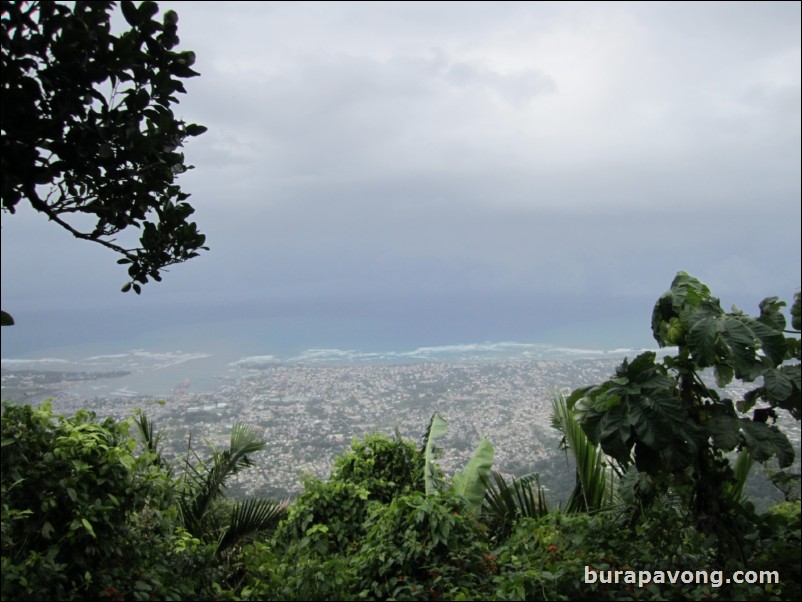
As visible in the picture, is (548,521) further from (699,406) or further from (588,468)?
(699,406)

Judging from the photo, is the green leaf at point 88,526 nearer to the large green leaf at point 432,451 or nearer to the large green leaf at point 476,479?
the large green leaf at point 432,451

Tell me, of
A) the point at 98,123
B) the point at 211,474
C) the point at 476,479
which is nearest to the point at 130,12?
the point at 98,123

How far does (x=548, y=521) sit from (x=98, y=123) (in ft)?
9.06

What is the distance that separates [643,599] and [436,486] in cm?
153

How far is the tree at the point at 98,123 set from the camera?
5.42 feet

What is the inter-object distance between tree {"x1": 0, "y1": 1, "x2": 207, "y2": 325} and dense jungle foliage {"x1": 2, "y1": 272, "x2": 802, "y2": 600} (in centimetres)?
86

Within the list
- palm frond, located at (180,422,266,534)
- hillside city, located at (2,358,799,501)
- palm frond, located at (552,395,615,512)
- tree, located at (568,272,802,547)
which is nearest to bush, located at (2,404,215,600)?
palm frond, located at (180,422,266,534)

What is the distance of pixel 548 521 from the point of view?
3066mm

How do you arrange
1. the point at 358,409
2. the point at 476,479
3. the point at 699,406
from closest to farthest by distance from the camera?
the point at 699,406 → the point at 476,479 → the point at 358,409

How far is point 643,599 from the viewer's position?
8.12 feet

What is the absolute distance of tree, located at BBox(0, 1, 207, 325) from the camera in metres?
1.65

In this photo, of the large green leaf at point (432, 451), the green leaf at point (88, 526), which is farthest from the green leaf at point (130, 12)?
the large green leaf at point (432, 451)

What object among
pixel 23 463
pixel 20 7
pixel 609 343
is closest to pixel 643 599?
pixel 23 463

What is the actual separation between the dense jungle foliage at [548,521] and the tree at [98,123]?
862 mm
